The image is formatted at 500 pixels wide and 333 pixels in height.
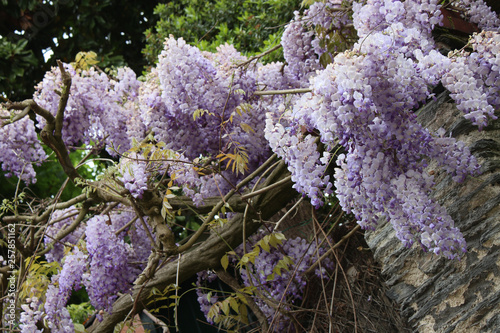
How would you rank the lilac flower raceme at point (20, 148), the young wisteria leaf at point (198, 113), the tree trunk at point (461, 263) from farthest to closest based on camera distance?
1. the lilac flower raceme at point (20, 148)
2. the young wisteria leaf at point (198, 113)
3. the tree trunk at point (461, 263)

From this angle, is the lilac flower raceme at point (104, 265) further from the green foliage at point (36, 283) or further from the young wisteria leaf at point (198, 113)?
the young wisteria leaf at point (198, 113)

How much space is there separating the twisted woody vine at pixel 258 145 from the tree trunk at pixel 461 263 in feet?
0.42

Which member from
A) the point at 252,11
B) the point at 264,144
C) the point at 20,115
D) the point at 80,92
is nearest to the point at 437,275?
the point at 264,144

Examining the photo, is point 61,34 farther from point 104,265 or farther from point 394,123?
point 394,123

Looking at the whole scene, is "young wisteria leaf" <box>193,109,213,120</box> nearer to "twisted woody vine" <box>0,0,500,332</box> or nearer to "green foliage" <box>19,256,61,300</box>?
"twisted woody vine" <box>0,0,500,332</box>

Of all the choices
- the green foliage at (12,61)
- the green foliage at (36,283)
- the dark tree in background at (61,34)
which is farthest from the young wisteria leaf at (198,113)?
the green foliage at (12,61)

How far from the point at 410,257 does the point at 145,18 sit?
5.51m

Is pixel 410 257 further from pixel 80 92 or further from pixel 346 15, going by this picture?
pixel 80 92

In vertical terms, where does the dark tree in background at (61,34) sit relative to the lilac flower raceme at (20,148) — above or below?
above

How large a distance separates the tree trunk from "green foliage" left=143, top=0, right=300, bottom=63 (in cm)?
215

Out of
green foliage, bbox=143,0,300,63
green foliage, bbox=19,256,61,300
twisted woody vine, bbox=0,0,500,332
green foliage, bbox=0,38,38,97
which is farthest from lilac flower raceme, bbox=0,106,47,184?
green foliage, bbox=0,38,38,97

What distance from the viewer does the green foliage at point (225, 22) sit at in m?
4.18

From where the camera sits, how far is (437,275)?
1.83 meters

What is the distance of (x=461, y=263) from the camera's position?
5.78ft
